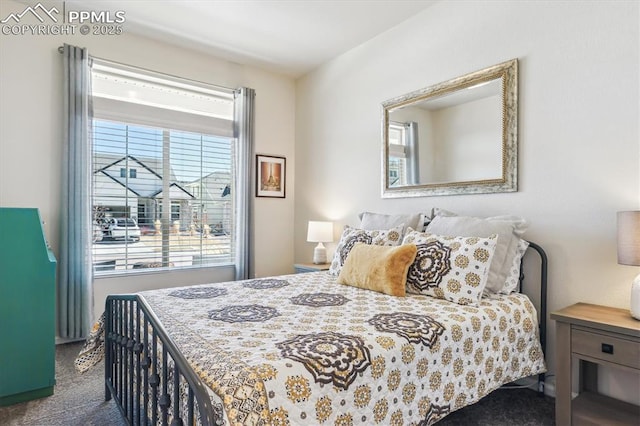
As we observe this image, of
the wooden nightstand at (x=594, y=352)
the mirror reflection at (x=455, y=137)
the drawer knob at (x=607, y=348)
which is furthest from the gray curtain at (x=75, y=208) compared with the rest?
the drawer knob at (x=607, y=348)

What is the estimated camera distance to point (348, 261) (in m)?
2.52

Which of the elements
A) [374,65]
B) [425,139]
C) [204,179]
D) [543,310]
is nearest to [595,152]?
[543,310]

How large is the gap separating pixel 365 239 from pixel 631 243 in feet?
4.96

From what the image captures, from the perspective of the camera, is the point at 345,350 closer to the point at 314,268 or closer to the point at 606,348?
the point at 606,348

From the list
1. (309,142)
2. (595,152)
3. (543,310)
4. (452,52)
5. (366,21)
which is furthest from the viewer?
(309,142)

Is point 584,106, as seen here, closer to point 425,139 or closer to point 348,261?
point 425,139

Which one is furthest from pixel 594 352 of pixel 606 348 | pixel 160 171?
pixel 160 171

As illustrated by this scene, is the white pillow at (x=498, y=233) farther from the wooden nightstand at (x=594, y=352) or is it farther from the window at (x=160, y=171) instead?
the window at (x=160, y=171)

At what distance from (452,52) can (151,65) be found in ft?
9.23

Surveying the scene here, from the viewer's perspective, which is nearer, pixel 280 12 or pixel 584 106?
pixel 584 106

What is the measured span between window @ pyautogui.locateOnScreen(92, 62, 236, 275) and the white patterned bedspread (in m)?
1.59

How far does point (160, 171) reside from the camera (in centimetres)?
372

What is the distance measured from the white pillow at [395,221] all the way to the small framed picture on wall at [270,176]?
163 cm

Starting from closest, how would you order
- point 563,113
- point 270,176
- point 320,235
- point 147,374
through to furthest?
point 147,374 < point 563,113 < point 320,235 < point 270,176
